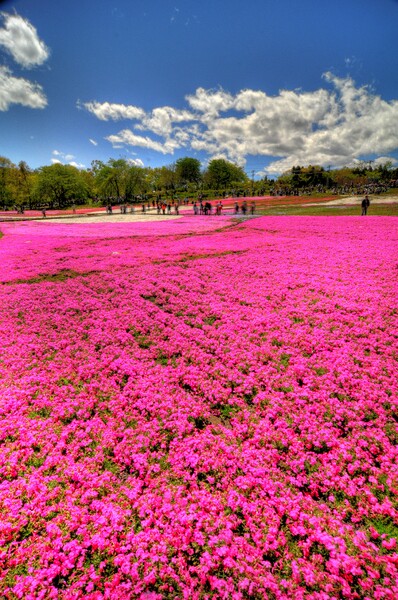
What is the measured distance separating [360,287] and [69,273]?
15254mm

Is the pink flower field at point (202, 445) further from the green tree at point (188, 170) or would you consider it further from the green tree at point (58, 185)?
the green tree at point (188, 170)

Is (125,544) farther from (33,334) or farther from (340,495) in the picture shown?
(33,334)

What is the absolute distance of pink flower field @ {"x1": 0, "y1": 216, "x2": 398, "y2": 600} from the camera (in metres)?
3.54

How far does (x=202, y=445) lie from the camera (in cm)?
533

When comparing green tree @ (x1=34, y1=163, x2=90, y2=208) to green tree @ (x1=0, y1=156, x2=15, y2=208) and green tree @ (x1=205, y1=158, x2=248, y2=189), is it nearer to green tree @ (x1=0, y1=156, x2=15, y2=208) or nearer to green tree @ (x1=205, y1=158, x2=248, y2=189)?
green tree @ (x1=0, y1=156, x2=15, y2=208)

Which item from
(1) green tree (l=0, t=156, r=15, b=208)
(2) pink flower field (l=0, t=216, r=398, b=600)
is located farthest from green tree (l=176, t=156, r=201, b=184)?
(2) pink flower field (l=0, t=216, r=398, b=600)

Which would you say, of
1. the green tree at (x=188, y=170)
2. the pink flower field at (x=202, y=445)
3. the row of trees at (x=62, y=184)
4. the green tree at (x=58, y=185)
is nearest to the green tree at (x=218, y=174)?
the green tree at (x=188, y=170)

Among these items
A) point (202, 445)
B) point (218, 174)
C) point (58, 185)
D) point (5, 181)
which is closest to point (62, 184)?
point (58, 185)

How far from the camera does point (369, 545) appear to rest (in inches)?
145

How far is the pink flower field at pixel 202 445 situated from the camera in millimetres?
3537

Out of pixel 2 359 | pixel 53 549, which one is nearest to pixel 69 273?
pixel 2 359

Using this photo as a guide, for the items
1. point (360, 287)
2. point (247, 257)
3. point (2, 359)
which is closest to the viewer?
point (2, 359)

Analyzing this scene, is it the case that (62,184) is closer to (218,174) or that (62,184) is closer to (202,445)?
(218,174)

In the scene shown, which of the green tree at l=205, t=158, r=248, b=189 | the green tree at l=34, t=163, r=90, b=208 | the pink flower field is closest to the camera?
the pink flower field
